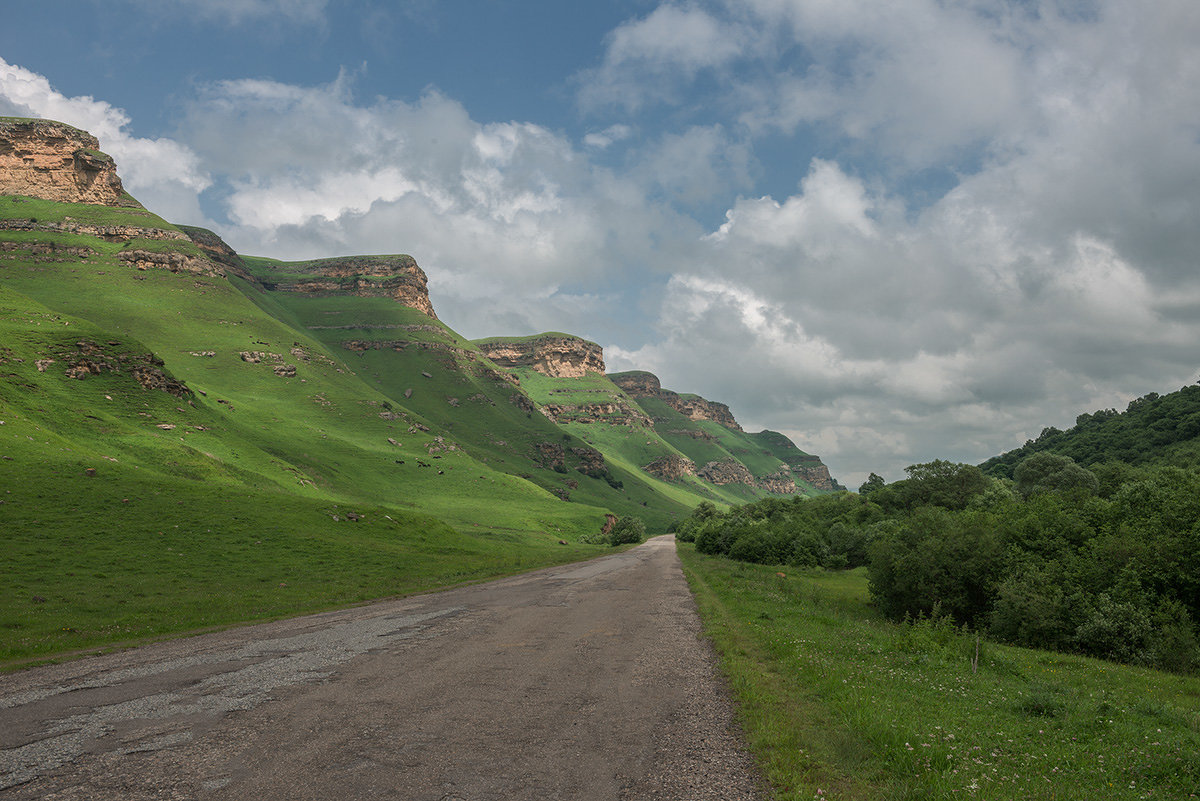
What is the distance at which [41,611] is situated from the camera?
25688 millimetres

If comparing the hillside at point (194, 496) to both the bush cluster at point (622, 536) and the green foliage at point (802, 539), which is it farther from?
the green foliage at point (802, 539)

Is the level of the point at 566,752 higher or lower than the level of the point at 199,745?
higher

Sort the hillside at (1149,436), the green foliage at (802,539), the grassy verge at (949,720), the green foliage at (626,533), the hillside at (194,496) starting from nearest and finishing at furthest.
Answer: the grassy verge at (949,720) < the hillside at (194,496) < the green foliage at (802,539) < the hillside at (1149,436) < the green foliage at (626,533)

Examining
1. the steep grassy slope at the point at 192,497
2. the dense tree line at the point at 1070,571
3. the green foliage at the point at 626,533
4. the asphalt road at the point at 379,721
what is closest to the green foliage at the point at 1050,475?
the dense tree line at the point at 1070,571

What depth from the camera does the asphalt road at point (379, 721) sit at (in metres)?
8.68

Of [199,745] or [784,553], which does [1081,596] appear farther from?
[784,553]

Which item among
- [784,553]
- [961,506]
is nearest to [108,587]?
[784,553]

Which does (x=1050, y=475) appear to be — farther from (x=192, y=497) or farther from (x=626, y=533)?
(x=192, y=497)

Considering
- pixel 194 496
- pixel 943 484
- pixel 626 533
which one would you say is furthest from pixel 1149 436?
pixel 194 496

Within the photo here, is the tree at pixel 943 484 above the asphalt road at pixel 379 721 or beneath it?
above

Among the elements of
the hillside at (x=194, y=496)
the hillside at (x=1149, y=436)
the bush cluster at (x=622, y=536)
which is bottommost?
the bush cluster at (x=622, y=536)

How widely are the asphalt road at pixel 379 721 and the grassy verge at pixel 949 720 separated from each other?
4.26ft

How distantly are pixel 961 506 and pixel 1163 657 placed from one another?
67.8 m

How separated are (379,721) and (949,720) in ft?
40.9
